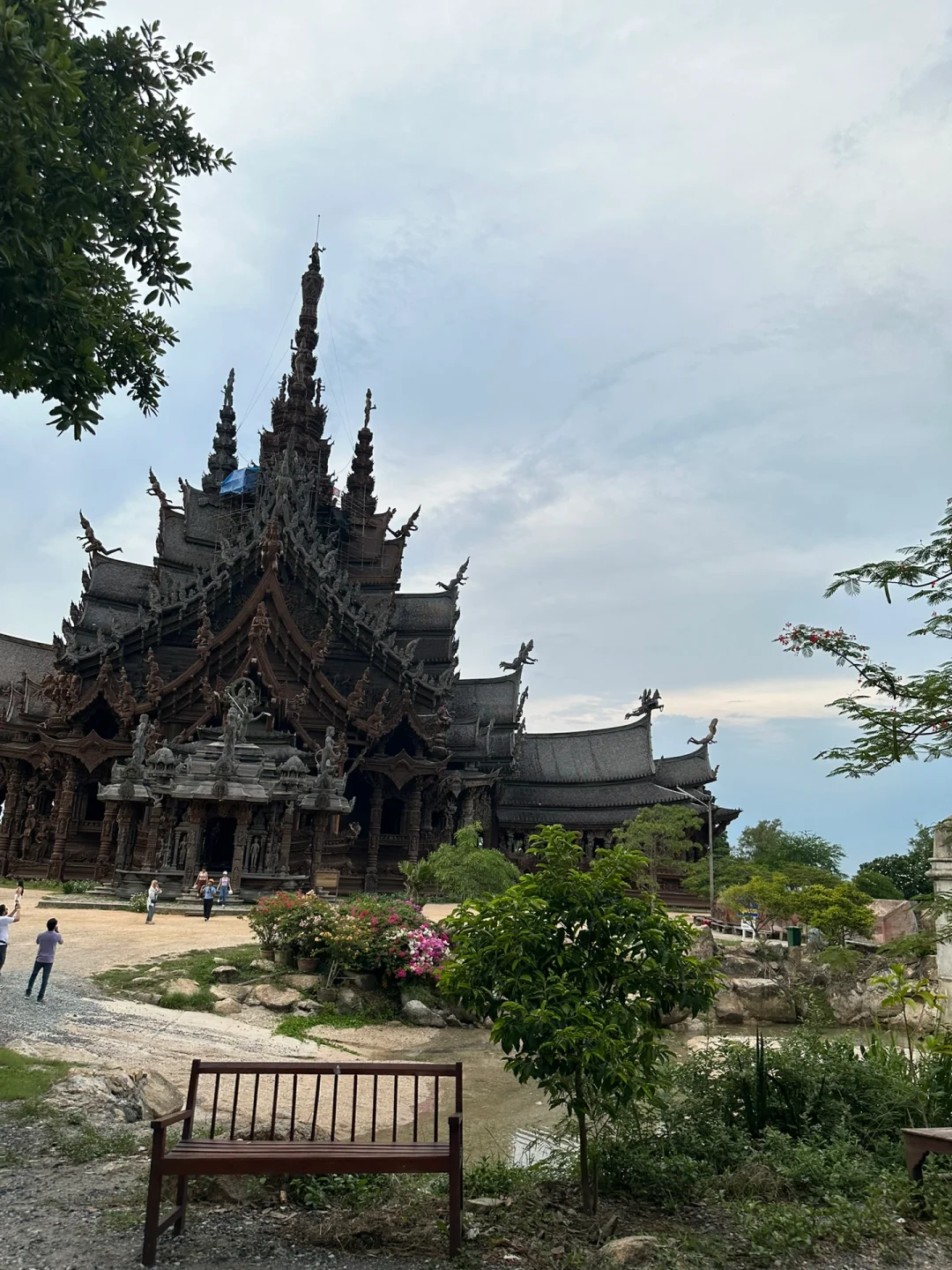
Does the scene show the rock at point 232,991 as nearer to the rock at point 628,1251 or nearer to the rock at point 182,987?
the rock at point 182,987

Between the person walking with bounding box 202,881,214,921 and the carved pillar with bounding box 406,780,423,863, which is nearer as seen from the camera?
the person walking with bounding box 202,881,214,921

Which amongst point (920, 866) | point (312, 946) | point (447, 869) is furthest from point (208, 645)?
point (920, 866)

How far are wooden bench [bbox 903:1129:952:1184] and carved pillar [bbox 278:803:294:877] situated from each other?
75.2 ft

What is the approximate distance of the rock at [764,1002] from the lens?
19.1m

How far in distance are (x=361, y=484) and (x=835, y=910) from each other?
116 ft

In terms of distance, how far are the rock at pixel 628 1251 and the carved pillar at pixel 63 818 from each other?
30.6 meters

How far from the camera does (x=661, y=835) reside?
3706 cm

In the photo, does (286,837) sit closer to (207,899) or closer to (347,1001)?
(207,899)

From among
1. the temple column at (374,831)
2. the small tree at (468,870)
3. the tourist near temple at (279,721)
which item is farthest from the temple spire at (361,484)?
the small tree at (468,870)

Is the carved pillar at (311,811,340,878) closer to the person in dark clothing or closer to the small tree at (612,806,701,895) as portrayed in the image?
the person in dark clothing

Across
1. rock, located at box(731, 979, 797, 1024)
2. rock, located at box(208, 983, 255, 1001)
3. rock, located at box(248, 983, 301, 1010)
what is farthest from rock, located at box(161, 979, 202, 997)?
rock, located at box(731, 979, 797, 1024)

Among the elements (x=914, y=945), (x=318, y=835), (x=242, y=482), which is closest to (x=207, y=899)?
(x=318, y=835)

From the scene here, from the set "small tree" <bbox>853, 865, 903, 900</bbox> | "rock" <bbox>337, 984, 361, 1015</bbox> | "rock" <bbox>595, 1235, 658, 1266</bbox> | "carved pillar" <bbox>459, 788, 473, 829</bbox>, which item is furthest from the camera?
"small tree" <bbox>853, 865, 903, 900</bbox>

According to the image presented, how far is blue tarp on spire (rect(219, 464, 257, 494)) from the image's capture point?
45062 mm
